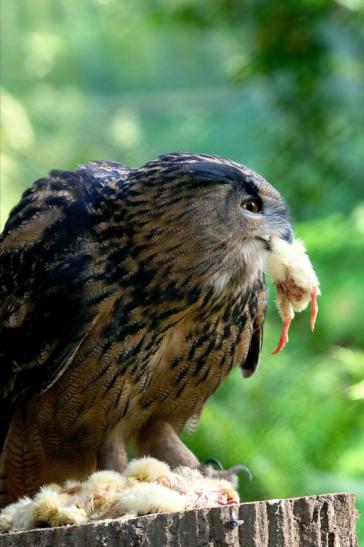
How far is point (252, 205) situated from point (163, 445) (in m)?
0.79

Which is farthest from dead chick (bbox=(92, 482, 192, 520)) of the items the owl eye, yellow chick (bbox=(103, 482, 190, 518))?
the owl eye

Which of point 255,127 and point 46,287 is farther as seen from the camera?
point 255,127

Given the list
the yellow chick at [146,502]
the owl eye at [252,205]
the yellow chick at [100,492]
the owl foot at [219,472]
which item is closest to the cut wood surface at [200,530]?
the yellow chick at [146,502]

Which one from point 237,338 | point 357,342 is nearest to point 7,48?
point 357,342

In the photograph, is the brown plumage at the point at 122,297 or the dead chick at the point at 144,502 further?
the brown plumage at the point at 122,297

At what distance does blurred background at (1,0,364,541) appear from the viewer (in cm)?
420

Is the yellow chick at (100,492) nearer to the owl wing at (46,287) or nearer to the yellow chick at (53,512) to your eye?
the yellow chick at (53,512)

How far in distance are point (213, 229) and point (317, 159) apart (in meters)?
2.63

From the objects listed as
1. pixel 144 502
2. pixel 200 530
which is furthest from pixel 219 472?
pixel 200 530

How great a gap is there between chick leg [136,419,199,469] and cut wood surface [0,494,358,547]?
3.37 ft

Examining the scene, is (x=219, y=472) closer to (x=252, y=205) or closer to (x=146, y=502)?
(x=252, y=205)

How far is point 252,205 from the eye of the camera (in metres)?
2.99

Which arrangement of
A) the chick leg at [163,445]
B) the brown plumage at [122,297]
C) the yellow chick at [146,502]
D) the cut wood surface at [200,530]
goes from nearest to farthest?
the cut wood surface at [200,530], the yellow chick at [146,502], the brown plumage at [122,297], the chick leg at [163,445]

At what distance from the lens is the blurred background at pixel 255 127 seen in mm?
4203
